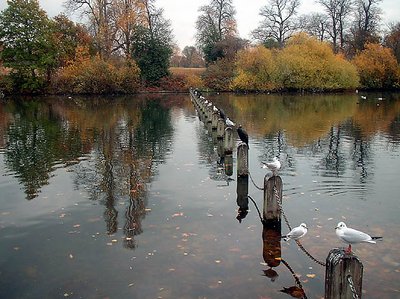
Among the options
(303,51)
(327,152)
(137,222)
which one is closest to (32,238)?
(137,222)

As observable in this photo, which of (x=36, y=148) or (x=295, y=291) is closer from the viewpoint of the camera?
(x=295, y=291)

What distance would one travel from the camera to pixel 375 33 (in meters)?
65.2

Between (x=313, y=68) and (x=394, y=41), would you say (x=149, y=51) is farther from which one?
(x=394, y=41)

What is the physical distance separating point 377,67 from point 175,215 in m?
54.3

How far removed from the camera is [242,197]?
392 inches

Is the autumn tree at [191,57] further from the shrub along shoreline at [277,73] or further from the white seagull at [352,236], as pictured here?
the white seagull at [352,236]

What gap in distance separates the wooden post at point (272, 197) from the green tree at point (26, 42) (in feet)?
159

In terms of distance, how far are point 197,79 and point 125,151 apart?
45.8 meters

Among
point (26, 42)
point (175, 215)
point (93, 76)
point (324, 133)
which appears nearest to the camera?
point (175, 215)

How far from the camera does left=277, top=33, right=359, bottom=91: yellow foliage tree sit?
2061 inches

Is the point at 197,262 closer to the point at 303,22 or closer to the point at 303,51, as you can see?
the point at 303,51

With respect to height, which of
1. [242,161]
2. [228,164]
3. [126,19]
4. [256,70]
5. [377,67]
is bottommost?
[228,164]

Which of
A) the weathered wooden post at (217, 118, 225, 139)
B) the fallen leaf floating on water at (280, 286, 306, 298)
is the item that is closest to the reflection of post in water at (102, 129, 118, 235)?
the fallen leaf floating on water at (280, 286, 306, 298)

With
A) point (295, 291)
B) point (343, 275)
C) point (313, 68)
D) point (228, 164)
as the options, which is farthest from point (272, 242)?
point (313, 68)
